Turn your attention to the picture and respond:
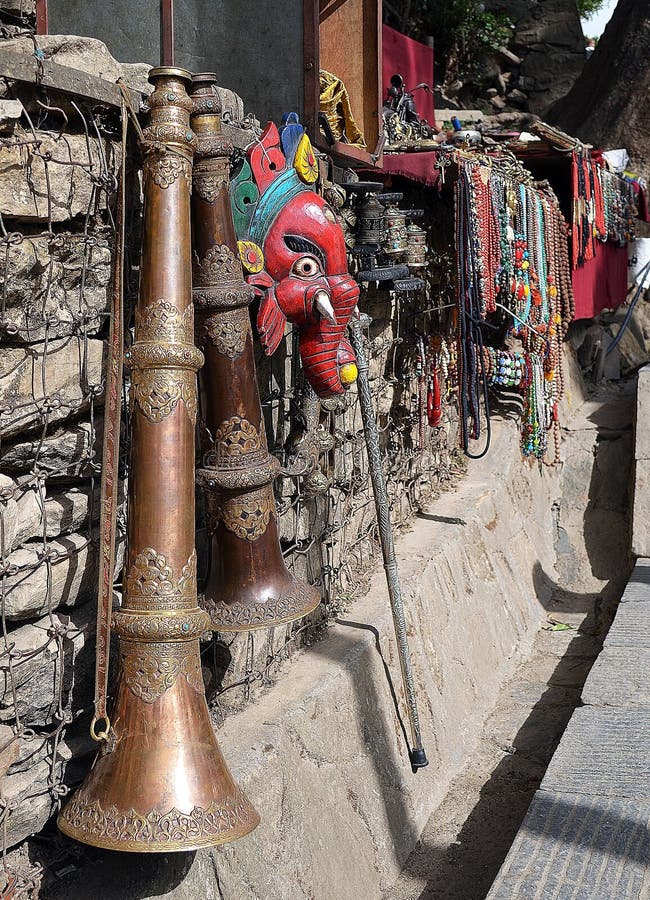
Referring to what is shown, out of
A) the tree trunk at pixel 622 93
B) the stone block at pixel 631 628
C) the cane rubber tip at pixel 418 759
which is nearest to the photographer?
the cane rubber tip at pixel 418 759

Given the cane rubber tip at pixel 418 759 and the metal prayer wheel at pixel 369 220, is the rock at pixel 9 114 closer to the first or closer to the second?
the metal prayer wheel at pixel 369 220

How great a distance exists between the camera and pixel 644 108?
40.7 ft

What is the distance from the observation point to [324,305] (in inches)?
115

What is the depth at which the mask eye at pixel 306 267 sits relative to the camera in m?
2.87

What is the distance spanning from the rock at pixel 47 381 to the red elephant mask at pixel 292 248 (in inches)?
24.3

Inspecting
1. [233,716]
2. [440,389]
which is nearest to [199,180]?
[233,716]

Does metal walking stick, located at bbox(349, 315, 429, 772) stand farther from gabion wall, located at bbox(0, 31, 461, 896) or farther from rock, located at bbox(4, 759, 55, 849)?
rock, located at bbox(4, 759, 55, 849)

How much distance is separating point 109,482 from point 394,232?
247 centimetres

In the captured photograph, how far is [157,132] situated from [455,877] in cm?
280

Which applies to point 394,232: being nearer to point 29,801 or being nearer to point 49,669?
point 49,669

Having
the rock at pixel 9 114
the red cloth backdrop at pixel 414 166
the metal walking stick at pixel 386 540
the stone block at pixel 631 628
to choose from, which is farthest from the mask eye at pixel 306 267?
the stone block at pixel 631 628

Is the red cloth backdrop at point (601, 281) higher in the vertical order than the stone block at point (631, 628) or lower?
higher

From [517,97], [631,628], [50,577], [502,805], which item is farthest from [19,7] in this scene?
[517,97]

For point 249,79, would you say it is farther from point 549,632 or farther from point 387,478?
point 549,632
